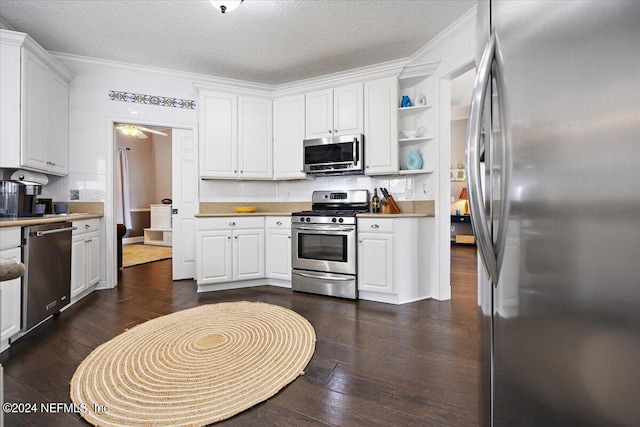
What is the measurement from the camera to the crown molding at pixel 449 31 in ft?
8.38

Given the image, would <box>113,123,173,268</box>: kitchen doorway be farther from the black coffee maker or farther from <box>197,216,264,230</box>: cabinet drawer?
the black coffee maker

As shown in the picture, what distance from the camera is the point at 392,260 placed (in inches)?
113

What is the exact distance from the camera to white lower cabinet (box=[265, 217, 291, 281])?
135 inches

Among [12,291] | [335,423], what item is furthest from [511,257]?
[12,291]

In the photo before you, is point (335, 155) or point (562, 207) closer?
point (562, 207)

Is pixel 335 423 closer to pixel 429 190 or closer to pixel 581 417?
pixel 581 417

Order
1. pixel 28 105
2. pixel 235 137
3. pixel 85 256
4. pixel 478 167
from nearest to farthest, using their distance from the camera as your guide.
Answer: pixel 478 167
pixel 28 105
pixel 85 256
pixel 235 137

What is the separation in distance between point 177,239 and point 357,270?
2.49 metres

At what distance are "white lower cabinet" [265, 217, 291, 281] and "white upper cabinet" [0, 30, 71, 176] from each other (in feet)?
7.57

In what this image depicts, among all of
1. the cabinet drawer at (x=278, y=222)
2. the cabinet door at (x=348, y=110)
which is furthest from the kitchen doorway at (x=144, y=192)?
the cabinet door at (x=348, y=110)

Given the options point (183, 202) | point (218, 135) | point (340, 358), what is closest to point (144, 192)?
point (183, 202)

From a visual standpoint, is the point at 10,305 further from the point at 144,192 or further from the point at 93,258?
the point at 144,192

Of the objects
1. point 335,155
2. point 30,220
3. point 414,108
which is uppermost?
point 414,108

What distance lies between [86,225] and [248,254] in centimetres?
167
